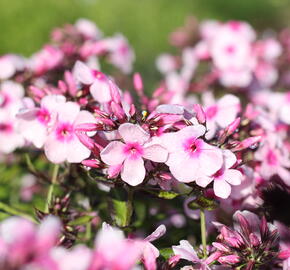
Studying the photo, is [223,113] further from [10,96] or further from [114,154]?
[10,96]

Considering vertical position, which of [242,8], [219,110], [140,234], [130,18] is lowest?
[242,8]

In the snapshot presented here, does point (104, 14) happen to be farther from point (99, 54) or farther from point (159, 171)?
point (159, 171)

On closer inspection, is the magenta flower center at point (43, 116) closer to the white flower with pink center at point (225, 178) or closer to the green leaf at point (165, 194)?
the green leaf at point (165, 194)

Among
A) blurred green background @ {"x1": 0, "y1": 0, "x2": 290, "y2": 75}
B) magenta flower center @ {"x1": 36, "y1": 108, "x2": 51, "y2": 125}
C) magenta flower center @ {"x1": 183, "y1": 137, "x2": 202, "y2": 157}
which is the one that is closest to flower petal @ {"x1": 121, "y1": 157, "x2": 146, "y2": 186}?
magenta flower center @ {"x1": 183, "y1": 137, "x2": 202, "y2": 157}

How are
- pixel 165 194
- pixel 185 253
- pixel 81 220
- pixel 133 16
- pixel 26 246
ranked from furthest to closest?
pixel 133 16
pixel 81 220
pixel 165 194
pixel 185 253
pixel 26 246

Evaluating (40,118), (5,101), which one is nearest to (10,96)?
(5,101)

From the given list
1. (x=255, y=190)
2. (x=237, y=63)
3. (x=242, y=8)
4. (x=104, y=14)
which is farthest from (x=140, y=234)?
(x=242, y=8)
